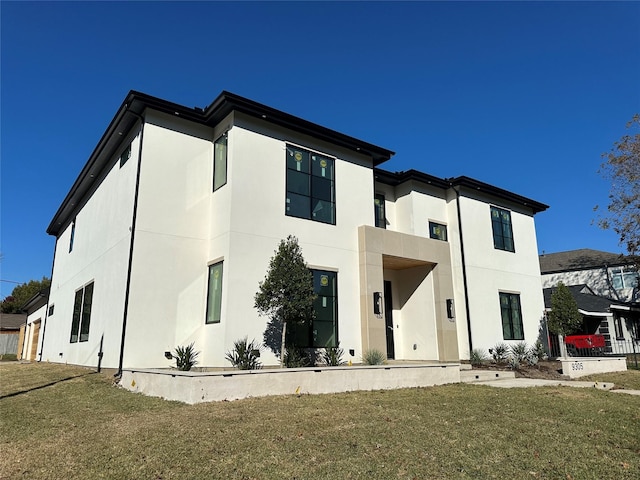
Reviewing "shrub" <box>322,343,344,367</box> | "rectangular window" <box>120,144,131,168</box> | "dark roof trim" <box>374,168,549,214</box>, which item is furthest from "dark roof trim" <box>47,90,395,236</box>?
"shrub" <box>322,343,344,367</box>

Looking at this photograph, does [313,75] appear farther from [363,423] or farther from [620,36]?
[363,423]

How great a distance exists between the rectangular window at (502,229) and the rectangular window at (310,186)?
938cm

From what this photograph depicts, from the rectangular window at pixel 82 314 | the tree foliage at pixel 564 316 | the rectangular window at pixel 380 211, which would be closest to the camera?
the rectangular window at pixel 82 314

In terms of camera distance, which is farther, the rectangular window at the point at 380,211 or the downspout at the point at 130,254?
the rectangular window at the point at 380,211

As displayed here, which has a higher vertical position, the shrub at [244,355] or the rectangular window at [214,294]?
the rectangular window at [214,294]

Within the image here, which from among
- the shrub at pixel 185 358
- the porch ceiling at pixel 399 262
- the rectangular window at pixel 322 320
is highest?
Result: the porch ceiling at pixel 399 262

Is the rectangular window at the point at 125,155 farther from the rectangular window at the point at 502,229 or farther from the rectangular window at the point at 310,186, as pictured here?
the rectangular window at the point at 502,229

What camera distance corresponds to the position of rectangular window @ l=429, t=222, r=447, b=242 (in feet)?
58.4

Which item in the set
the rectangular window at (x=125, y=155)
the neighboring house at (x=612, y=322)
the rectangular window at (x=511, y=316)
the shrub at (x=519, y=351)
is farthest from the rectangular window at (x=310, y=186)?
the neighboring house at (x=612, y=322)

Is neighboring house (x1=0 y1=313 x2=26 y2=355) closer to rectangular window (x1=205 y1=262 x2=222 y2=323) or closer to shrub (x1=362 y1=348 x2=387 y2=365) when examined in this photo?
rectangular window (x1=205 y1=262 x2=222 y2=323)

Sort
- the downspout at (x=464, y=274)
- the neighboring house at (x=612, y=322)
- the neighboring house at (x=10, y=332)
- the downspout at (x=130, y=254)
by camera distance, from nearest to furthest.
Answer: the downspout at (x=130, y=254), the downspout at (x=464, y=274), the neighboring house at (x=612, y=322), the neighboring house at (x=10, y=332)

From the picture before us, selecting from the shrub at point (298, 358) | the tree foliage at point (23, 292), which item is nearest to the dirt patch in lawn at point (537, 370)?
the shrub at point (298, 358)

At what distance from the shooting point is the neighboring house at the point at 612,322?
2652 cm

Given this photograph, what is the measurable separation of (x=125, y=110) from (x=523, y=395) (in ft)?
40.8
